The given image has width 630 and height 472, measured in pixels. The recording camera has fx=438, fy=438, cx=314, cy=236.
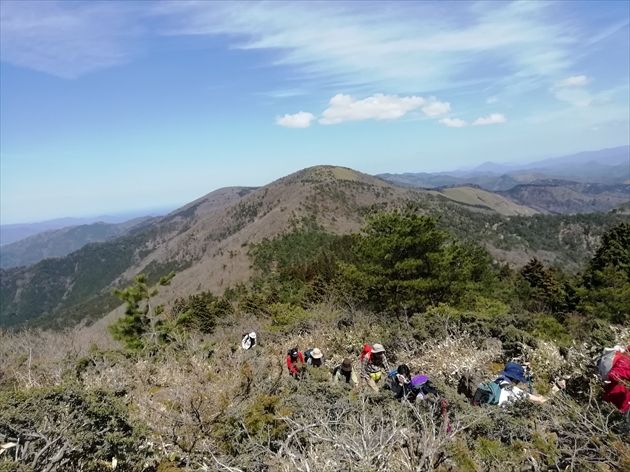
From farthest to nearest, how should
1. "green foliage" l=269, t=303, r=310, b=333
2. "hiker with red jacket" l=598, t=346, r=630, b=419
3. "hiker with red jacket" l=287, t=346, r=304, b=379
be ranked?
"green foliage" l=269, t=303, r=310, b=333 < "hiker with red jacket" l=287, t=346, r=304, b=379 < "hiker with red jacket" l=598, t=346, r=630, b=419

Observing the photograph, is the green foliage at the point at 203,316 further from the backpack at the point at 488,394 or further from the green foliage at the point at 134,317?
the backpack at the point at 488,394

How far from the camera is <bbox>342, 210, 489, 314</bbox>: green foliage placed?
20.0 m

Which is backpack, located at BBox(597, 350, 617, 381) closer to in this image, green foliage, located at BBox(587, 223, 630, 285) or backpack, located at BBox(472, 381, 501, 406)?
backpack, located at BBox(472, 381, 501, 406)

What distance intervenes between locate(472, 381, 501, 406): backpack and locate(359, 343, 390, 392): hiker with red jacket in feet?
7.04

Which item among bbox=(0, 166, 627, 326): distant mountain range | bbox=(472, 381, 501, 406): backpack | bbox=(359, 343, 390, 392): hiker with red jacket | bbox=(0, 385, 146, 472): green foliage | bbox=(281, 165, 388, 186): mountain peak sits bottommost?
bbox=(0, 166, 627, 326): distant mountain range

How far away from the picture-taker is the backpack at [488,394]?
20.7 feet

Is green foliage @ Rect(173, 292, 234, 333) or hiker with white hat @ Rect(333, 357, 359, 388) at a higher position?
hiker with white hat @ Rect(333, 357, 359, 388)

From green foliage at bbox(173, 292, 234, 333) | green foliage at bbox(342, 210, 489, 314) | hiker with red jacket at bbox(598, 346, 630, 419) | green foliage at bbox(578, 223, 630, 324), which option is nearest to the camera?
hiker with red jacket at bbox(598, 346, 630, 419)

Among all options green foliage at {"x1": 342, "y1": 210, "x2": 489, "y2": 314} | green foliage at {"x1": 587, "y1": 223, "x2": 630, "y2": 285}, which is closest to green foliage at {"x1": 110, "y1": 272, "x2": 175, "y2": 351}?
green foliage at {"x1": 342, "y1": 210, "x2": 489, "y2": 314}

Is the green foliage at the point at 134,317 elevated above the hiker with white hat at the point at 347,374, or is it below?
below

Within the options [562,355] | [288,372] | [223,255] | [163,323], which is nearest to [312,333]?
[288,372]

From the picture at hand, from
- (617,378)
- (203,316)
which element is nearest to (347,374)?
(617,378)

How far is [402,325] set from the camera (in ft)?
41.1

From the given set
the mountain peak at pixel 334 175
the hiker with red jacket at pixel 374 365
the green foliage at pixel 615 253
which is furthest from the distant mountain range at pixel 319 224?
the hiker with red jacket at pixel 374 365
